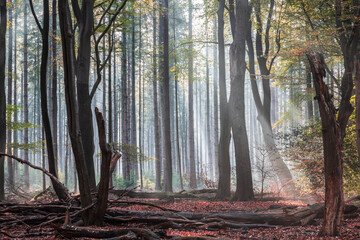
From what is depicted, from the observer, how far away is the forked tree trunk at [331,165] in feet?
15.0

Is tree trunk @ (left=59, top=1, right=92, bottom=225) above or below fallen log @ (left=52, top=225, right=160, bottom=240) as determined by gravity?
above

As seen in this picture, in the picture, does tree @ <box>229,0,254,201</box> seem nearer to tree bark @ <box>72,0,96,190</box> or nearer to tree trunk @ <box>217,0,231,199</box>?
tree trunk @ <box>217,0,231,199</box>

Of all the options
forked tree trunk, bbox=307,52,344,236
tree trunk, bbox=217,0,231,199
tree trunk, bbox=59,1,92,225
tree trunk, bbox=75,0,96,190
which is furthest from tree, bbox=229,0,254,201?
tree trunk, bbox=59,1,92,225

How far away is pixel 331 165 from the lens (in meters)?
4.61

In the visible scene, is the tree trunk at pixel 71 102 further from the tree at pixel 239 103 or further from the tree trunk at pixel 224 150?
the tree trunk at pixel 224 150

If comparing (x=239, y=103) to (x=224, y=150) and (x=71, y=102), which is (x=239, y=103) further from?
(x=71, y=102)

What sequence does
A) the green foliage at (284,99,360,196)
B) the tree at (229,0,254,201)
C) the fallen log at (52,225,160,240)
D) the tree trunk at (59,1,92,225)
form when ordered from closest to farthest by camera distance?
the fallen log at (52,225,160,240), the tree trunk at (59,1,92,225), the green foliage at (284,99,360,196), the tree at (229,0,254,201)

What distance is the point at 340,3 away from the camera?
9.29 metres

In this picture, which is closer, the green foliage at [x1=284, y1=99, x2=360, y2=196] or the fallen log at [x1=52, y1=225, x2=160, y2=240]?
the fallen log at [x1=52, y1=225, x2=160, y2=240]

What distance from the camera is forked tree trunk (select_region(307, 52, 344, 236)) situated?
→ 4.57 metres

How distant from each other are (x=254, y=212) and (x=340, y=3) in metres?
7.09

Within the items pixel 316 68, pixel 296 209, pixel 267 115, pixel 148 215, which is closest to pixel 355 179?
pixel 296 209

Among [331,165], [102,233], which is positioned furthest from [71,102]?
[331,165]

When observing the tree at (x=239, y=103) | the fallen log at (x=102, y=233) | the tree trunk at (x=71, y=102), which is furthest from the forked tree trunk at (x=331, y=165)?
the tree at (x=239, y=103)
